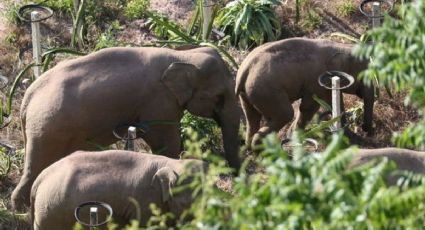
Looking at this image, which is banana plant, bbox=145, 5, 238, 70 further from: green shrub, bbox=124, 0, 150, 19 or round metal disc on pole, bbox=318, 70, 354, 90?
round metal disc on pole, bbox=318, 70, 354, 90

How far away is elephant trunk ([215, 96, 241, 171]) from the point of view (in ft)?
57.6

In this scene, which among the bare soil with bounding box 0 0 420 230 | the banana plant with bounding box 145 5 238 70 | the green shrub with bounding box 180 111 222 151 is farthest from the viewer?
the bare soil with bounding box 0 0 420 230

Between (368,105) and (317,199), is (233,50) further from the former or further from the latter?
(317,199)

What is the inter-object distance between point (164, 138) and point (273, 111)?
5.00 feet

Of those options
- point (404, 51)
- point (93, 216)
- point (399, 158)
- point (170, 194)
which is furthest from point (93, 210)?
point (404, 51)

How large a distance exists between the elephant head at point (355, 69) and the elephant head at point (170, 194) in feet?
12.8

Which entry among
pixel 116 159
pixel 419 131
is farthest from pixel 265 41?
pixel 419 131

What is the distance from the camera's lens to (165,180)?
15062mm

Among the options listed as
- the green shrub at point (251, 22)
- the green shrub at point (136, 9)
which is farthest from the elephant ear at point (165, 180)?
the green shrub at point (136, 9)

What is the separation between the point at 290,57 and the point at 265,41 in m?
2.37

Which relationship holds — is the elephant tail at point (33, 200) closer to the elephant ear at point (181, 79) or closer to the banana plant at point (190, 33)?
the elephant ear at point (181, 79)

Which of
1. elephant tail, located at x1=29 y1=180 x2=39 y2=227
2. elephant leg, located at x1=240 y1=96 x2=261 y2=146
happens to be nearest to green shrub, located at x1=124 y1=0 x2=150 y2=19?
elephant leg, located at x1=240 y1=96 x2=261 y2=146

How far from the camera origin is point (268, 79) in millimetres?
18109

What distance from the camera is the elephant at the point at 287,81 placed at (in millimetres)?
18141
